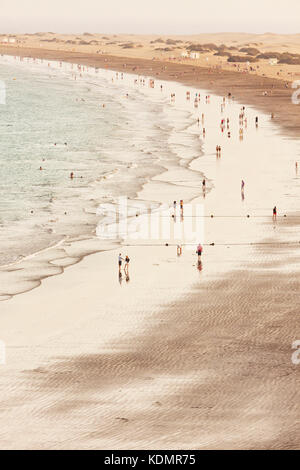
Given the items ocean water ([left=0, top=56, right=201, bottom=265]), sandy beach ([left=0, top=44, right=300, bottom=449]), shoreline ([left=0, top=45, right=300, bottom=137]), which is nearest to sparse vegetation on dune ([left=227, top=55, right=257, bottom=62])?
shoreline ([left=0, top=45, right=300, bottom=137])

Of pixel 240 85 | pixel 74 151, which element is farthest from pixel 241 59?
pixel 74 151

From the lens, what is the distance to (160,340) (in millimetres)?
31406

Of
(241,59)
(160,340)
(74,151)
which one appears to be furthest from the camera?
(241,59)

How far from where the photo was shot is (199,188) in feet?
202

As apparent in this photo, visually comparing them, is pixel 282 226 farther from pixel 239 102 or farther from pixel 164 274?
pixel 239 102

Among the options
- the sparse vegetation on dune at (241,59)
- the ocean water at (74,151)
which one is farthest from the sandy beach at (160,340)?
the sparse vegetation on dune at (241,59)

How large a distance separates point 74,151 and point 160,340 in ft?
174

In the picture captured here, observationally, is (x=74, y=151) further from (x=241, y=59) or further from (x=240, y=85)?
(x=241, y=59)

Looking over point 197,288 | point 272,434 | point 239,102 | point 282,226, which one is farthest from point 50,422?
point 239,102

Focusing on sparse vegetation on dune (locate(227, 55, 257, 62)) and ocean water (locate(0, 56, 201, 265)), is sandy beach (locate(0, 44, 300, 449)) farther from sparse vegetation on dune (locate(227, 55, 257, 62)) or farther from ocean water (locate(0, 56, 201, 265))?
sparse vegetation on dune (locate(227, 55, 257, 62))

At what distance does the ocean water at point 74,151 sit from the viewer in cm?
5171

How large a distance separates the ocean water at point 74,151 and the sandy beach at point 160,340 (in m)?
5.66

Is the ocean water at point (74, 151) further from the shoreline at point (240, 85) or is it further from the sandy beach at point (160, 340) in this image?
the shoreline at point (240, 85)
